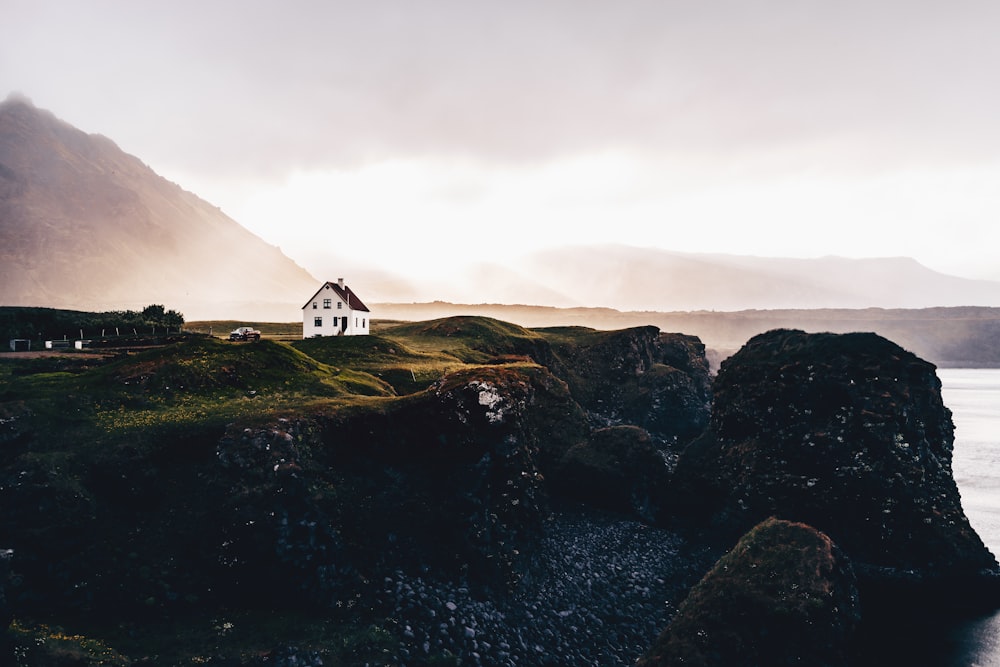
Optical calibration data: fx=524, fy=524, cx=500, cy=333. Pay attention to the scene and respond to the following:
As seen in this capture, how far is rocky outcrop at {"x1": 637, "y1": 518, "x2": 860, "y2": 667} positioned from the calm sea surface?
9.61 meters

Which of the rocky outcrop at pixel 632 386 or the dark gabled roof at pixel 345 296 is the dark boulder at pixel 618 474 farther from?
the dark gabled roof at pixel 345 296

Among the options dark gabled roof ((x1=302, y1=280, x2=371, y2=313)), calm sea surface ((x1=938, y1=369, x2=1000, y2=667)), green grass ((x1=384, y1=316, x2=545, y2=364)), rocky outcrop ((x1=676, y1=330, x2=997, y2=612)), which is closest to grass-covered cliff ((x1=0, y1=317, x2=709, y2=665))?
rocky outcrop ((x1=676, y1=330, x2=997, y2=612))

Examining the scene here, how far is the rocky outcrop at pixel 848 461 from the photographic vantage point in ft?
108

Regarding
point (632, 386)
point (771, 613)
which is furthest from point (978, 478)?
→ point (771, 613)

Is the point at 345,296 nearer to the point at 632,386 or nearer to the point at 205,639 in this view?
the point at 632,386

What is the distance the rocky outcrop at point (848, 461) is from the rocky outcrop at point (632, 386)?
24456mm

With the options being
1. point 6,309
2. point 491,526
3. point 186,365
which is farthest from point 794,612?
point 6,309

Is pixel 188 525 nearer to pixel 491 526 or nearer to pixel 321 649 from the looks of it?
pixel 321 649

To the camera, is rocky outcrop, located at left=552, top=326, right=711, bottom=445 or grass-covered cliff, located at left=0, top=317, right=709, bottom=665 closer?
grass-covered cliff, located at left=0, top=317, right=709, bottom=665

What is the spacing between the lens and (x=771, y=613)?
865 inches

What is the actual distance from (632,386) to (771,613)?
54.1 metres

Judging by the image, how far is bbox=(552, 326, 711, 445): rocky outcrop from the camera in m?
69.7

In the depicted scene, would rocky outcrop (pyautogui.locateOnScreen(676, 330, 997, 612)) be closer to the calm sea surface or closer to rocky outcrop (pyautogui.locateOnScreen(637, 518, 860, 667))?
the calm sea surface

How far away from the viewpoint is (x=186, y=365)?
129 ft
